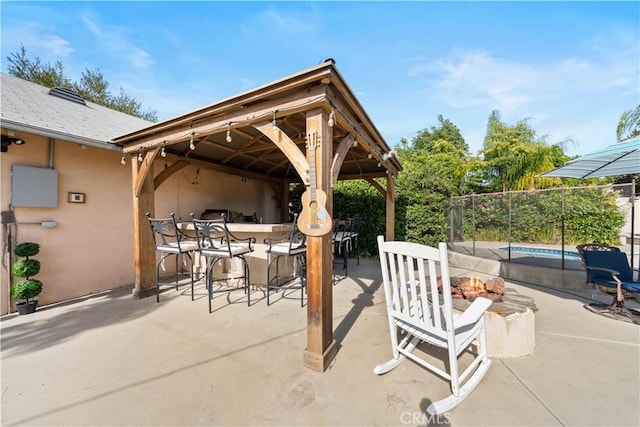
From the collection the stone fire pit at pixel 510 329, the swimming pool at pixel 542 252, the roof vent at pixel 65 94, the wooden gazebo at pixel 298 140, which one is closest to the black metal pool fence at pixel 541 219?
the swimming pool at pixel 542 252

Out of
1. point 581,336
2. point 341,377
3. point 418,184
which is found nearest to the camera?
point 341,377

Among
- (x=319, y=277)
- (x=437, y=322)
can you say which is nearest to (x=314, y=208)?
(x=319, y=277)

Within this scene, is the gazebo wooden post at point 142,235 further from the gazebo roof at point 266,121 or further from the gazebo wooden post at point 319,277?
the gazebo wooden post at point 319,277

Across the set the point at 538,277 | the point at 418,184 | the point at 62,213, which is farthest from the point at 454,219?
the point at 62,213

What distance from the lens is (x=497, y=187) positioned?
11844 mm

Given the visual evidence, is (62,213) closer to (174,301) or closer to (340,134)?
(174,301)

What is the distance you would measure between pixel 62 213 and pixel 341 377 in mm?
4646

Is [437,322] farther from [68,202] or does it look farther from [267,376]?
[68,202]

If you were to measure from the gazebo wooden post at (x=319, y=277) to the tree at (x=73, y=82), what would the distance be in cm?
1735

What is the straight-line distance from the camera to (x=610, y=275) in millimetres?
3479

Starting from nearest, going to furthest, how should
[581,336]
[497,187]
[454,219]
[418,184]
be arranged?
[581,336] → [454,219] → [418,184] → [497,187]

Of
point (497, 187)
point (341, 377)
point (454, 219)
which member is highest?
point (497, 187)

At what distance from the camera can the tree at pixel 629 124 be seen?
10.3m

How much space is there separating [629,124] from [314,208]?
16.2 metres
